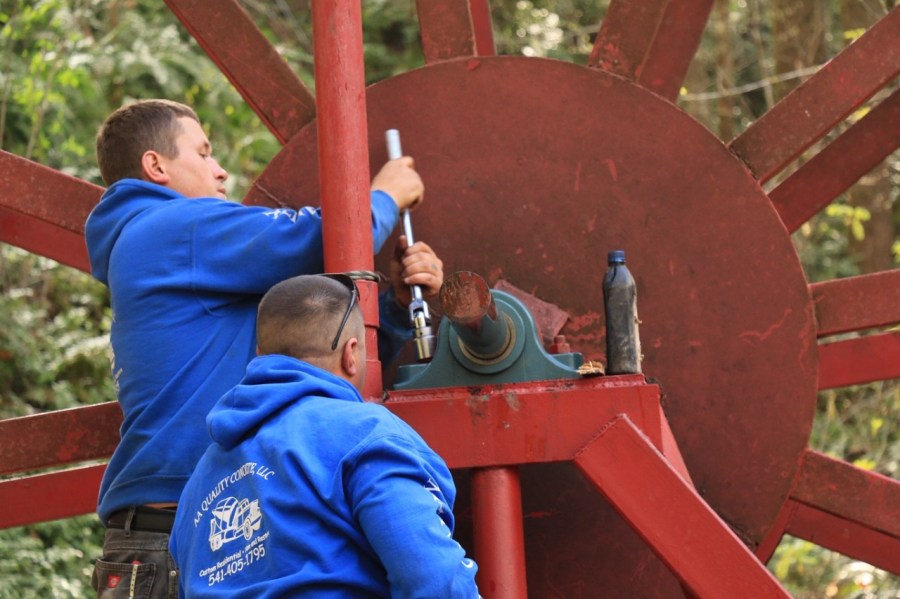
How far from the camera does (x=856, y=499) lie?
435cm

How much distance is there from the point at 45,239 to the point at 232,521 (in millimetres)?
2788

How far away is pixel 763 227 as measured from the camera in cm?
387

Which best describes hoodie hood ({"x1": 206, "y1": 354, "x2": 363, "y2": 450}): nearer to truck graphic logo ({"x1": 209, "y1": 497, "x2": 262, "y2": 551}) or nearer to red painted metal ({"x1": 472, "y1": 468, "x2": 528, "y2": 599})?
truck graphic logo ({"x1": 209, "y1": 497, "x2": 262, "y2": 551})

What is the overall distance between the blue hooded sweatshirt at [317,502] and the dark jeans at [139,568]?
58 centimetres

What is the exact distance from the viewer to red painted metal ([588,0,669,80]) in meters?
4.20

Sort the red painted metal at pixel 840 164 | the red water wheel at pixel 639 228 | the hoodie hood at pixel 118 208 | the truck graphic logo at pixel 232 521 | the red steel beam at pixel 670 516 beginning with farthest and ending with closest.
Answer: the red painted metal at pixel 840 164, the red water wheel at pixel 639 228, the hoodie hood at pixel 118 208, the red steel beam at pixel 670 516, the truck graphic logo at pixel 232 521

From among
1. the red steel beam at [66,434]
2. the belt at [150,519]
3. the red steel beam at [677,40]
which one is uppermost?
the red steel beam at [677,40]

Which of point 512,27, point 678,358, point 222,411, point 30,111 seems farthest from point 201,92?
point 222,411

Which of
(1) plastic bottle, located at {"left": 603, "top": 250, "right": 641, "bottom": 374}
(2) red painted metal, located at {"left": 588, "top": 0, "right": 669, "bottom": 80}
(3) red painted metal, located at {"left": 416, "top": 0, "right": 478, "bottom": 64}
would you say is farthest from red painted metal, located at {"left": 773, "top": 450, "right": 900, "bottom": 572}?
(3) red painted metal, located at {"left": 416, "top": 0, "right": 478, "bottom": 64}

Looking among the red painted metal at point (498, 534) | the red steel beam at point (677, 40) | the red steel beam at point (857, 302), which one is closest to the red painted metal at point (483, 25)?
the red steel beam at point (677, 40)

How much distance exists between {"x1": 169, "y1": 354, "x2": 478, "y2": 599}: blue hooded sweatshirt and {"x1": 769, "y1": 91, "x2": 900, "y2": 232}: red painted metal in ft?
9.56

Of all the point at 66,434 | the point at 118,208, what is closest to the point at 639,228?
the point at 118,208

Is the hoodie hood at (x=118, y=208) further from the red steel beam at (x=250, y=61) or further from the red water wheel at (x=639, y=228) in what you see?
the red steel beam at (x=250, y=61)

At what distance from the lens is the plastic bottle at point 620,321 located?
3078 millimetres
